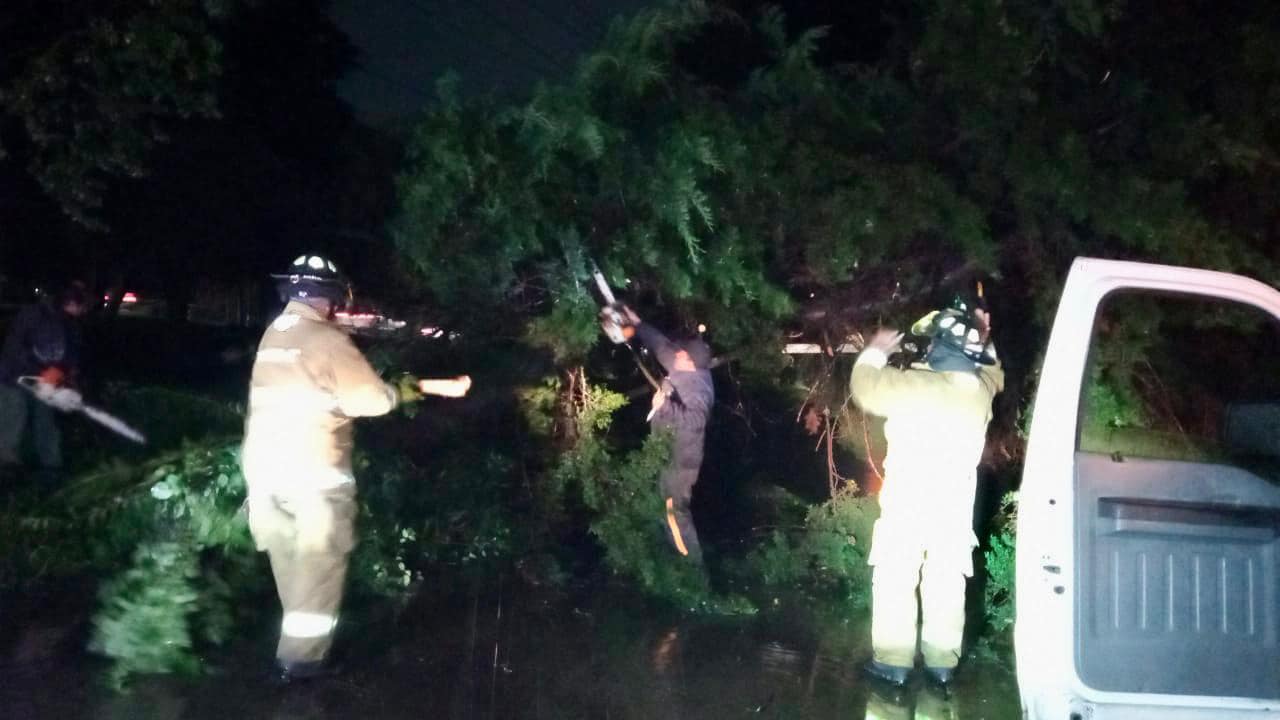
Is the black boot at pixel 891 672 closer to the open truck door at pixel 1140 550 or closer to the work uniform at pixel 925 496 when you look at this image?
the work uniform at pixel 925 496

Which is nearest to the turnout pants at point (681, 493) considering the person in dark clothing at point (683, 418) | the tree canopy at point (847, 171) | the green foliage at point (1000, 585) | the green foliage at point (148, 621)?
the person in dark clothing at point (683, 418)

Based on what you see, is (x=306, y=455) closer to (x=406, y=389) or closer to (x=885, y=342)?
(x=406, y=389)

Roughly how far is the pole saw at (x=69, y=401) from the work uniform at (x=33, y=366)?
0.21 m

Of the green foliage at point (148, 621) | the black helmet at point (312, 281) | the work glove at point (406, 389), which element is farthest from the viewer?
the work glove at point (406, 389)

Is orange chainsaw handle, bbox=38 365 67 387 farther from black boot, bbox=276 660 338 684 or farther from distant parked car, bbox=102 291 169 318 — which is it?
distant parked car, bbox=102 291 169 318

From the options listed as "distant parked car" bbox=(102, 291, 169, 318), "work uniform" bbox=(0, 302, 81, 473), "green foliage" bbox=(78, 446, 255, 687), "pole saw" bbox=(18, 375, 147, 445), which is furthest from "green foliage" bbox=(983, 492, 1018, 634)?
"distant parked car" bbox=(102, 291, 169, 318)

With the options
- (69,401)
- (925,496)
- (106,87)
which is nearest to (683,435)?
(925,496)

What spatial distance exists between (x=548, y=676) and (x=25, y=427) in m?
5.86

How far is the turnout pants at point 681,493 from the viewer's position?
7691mm

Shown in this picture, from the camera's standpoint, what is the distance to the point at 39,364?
392 inches

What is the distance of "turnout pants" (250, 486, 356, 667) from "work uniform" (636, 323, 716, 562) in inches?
92.8

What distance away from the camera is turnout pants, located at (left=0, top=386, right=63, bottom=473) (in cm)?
998

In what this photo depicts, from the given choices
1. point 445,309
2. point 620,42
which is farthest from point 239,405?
point 620,42

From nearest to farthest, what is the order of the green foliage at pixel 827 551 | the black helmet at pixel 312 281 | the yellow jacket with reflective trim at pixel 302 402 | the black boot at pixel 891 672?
the yellow jacket with reflective trim at pixel 302 402
the black helmet at pixel 312 281
the black boot at pixel 891 672
the green foliage at pixel 827 551
